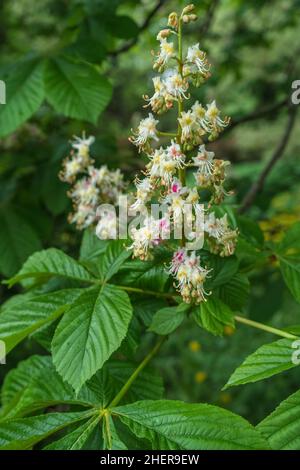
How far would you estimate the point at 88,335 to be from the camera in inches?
47.1

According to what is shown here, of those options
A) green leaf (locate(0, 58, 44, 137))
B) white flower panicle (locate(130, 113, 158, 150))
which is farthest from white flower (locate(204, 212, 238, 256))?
green leaf (locate(0, 58, 44, 137))

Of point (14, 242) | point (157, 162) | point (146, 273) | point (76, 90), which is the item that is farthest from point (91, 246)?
point (14, 242)

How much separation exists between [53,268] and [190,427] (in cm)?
62

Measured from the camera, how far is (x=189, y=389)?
4328mm

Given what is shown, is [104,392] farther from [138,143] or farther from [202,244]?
[138,143]

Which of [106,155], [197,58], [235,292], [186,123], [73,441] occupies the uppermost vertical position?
[106,155]

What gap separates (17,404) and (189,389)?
3.04 metres

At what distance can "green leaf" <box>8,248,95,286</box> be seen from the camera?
1438mm

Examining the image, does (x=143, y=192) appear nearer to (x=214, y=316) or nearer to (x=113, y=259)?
(x=113, y=259)

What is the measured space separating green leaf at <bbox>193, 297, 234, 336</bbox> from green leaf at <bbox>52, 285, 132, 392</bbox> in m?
0.17

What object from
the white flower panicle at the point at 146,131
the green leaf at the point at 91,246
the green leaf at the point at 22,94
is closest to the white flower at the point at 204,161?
the white flower panicle at the point at 146,131

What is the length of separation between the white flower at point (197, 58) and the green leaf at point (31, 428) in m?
0.77

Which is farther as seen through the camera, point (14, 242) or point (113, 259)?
point (14, 242)

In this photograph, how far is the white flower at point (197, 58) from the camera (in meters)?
1.22
